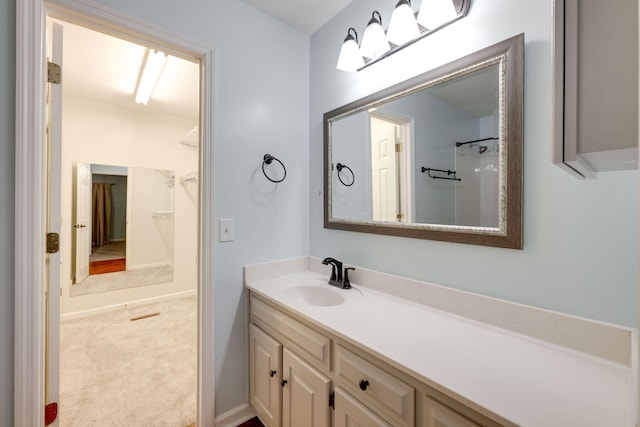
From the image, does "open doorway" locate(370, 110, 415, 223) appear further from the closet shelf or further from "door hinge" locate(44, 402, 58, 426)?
the closet shelf

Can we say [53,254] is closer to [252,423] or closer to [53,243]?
[53,243]

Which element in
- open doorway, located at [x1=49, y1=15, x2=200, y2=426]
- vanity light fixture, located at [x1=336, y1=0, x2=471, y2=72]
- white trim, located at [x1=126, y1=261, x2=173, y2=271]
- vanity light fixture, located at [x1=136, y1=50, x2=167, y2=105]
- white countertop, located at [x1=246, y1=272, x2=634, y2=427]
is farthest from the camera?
white trim, located at [x1=126, y1=261, x2=173, y2=271]

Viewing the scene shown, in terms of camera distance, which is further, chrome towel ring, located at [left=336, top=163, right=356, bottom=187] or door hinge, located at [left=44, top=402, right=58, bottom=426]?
chrome towel ring, located at [left=336, top=163, right=356, bottom=187]

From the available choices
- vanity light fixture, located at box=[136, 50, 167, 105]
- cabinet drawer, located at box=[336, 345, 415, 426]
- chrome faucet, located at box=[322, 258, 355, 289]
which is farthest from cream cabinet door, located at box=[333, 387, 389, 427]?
vanity light fixture, located at box=[136, 50, 167, 105]

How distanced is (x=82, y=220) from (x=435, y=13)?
3.80 m

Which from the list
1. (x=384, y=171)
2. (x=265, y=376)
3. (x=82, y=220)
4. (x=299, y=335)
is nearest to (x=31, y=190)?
(x=299, y=335)

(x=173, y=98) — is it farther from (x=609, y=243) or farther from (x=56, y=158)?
(x=609, y=243)

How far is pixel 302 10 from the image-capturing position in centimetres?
166

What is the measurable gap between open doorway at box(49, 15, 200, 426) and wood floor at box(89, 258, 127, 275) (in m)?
0.02

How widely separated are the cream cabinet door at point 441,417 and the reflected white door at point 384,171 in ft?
2.73

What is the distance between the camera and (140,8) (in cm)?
128

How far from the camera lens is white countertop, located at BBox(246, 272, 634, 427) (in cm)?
61

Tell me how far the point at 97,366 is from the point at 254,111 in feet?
7.48

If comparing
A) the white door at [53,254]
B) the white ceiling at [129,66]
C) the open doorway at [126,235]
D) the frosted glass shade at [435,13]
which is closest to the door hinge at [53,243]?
the white door at [53,254]
